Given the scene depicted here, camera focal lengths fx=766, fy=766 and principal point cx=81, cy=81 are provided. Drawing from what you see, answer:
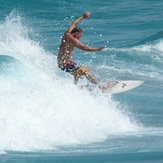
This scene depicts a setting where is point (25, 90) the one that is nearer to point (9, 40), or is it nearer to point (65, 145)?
point (65, 145)

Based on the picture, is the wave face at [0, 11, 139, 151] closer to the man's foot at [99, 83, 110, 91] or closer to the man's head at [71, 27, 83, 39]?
the man's foot at [99, 83, 110, 91]

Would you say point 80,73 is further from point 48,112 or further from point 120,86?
point 48,112

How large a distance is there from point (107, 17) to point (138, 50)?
805 centimetres

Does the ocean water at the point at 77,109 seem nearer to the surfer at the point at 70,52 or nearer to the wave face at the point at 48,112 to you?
the wave face at the point at 48,112

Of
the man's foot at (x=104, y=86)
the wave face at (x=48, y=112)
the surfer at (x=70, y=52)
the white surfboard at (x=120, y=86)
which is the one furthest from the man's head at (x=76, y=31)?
the white surfboard at (x=120, y=86)

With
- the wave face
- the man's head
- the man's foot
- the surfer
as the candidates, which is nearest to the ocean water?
the wave face

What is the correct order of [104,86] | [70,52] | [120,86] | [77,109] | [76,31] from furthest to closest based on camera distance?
[120,86]
[104,86]
[70,52]
[76,31]
[77,109]

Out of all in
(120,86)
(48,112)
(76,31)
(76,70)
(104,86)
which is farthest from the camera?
(120,86)

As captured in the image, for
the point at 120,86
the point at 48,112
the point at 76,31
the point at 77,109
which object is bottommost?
the point at 48,112

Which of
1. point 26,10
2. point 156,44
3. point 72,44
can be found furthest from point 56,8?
point 72,44

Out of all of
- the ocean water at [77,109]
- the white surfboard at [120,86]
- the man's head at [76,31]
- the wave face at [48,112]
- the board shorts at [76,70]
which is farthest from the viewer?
the white surfboard at [120,86]

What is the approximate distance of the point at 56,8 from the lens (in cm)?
3444

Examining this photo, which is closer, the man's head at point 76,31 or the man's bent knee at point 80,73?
the man's head at point 76,31

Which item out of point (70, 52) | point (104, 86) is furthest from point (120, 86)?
point (70, 52)
